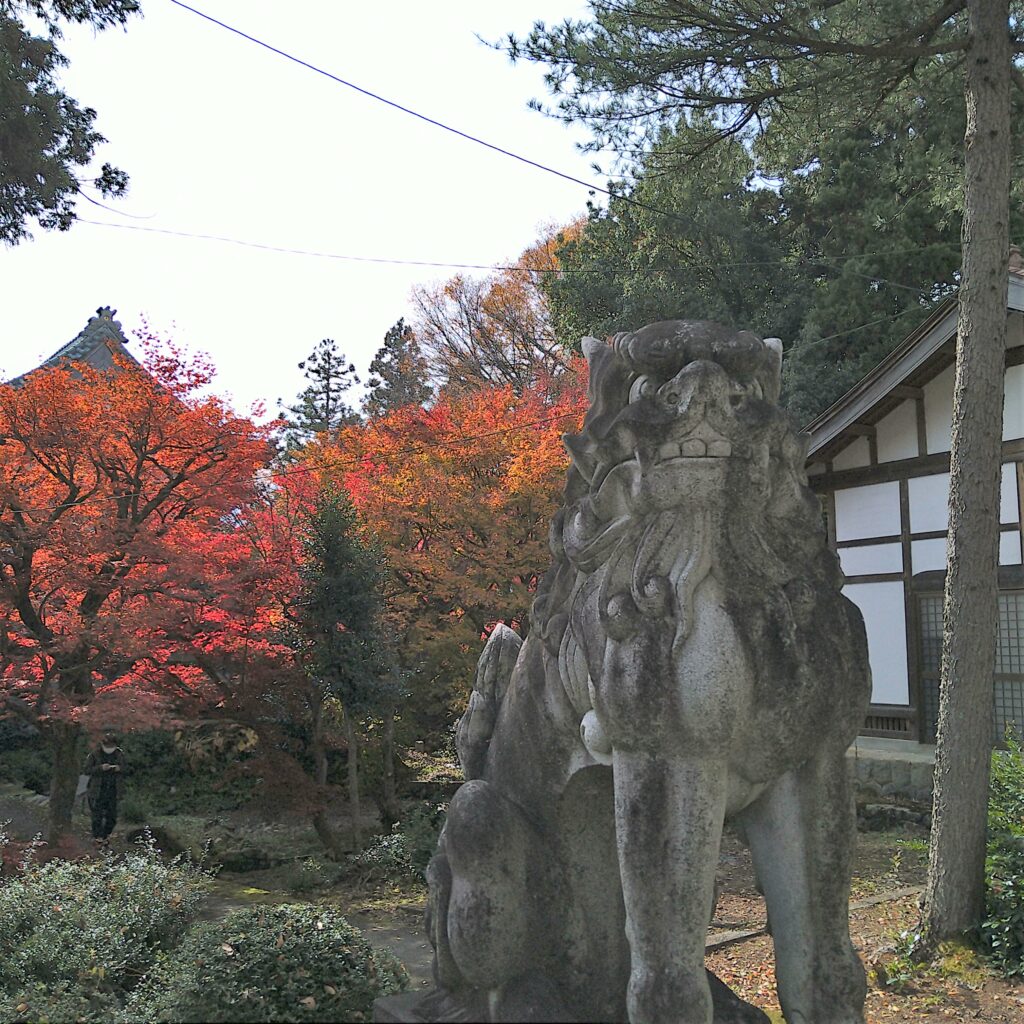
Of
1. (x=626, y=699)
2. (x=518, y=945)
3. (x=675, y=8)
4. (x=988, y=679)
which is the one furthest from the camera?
(x=675, y=8)

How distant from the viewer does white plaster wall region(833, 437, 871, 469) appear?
38.7 feet

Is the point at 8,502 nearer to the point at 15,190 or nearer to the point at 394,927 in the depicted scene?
the point at 15,190

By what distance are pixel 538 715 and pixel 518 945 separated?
633mm

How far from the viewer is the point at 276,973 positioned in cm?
367

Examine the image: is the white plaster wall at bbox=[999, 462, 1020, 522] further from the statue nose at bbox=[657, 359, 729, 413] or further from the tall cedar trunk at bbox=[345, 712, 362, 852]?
the statue nose at bbox=[657, 359, 729, 413]

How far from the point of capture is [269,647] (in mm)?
Result: 10266

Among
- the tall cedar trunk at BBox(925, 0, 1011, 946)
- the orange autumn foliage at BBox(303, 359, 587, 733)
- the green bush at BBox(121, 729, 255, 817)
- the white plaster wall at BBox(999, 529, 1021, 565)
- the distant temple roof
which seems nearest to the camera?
the tall cedar trunk at BBox(925, 0, 1011, 946)

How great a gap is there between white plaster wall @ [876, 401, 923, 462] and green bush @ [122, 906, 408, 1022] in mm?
9061

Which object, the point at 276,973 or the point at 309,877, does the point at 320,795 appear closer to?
the point at 309,877

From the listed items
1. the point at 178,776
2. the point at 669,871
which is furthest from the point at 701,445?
the point at 178,776

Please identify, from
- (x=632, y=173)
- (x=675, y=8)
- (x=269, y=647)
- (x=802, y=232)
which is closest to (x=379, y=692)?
(x=269, y=647)

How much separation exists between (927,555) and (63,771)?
900cm

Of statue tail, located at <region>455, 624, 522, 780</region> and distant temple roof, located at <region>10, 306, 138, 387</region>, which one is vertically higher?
distant temple roof, located at <region>10, 306, 138, 387</region>

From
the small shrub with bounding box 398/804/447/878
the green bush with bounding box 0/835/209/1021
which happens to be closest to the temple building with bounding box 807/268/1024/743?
the small shrub with bounding box 398/804/447/878
